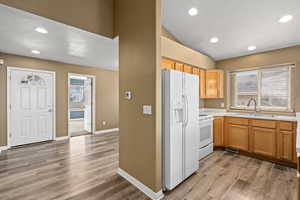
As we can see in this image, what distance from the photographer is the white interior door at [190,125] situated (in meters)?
2.25

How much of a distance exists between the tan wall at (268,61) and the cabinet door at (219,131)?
770 millimetres

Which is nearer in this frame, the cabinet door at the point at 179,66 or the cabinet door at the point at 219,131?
the cabinet door at the point at 179,66

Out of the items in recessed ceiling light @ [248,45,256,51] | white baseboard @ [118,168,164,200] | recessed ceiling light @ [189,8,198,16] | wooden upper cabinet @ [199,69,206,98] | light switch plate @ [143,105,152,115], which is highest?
recessed ceiling light @ [189,8,198,16]

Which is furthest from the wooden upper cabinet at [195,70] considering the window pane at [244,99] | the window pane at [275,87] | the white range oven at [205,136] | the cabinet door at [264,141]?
the cabinet door at [264,141]

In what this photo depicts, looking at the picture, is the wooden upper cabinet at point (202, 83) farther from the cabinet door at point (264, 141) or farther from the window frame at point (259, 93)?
the cabinet door at point (264, 141)

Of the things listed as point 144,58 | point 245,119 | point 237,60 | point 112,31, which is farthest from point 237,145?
point 112,31

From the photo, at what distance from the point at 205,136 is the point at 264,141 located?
1196 millimetres

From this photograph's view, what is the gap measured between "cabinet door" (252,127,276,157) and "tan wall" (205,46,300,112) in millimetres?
858

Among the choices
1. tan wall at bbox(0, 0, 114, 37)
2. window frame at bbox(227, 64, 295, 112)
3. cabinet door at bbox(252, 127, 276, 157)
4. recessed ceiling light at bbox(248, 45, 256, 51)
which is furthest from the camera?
recessed ceiling light at bbox(248, 45, 256, 51)

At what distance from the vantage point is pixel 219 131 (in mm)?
3623

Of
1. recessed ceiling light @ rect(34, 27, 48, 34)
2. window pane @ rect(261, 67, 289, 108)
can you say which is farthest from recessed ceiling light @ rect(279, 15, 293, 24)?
recessed ceiling light @ rect(34, 27, 48, 34)

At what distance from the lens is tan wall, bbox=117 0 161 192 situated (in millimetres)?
1897

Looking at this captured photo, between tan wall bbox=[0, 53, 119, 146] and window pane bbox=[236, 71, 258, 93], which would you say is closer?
tan wall bbox=[0, 53, 119, 146]

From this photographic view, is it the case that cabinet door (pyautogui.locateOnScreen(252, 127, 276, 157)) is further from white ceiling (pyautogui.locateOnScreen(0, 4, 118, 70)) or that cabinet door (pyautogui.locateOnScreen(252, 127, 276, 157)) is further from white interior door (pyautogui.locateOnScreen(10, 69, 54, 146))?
white interior door (pyautogui.locateOnScreen(10, 69, 54, 146))
